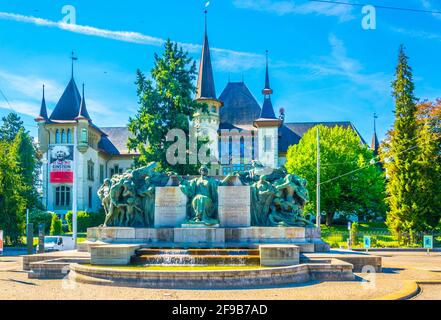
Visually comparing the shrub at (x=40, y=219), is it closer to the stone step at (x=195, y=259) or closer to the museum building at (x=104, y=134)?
the museum building at (x=104, y=134)

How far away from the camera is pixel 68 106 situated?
7306 cm

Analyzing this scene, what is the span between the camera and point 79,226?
5844 centimetres

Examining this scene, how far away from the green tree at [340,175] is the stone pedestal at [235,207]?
36594mm

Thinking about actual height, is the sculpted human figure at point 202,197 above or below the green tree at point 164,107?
below

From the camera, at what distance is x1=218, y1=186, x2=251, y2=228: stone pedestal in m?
19.3

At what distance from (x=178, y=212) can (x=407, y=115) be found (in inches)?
1149

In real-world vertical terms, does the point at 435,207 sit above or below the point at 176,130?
below

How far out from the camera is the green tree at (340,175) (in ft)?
185

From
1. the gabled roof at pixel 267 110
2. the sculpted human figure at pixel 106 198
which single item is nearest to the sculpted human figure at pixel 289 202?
the sculpted human figure at pixel 106 198

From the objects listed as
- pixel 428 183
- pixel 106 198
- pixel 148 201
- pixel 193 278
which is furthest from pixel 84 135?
pixel 193 278
